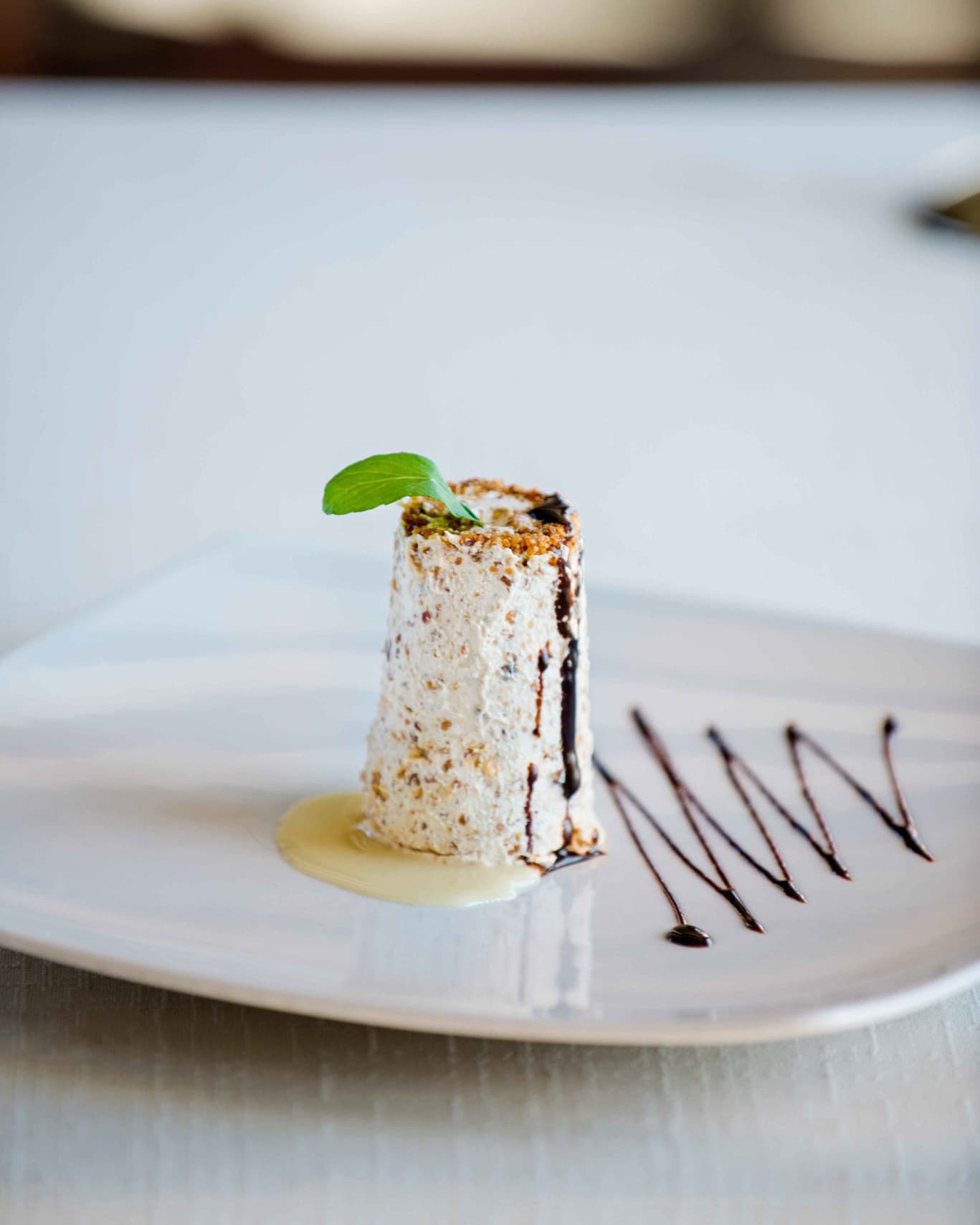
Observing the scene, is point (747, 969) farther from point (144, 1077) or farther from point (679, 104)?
point (679, 104)

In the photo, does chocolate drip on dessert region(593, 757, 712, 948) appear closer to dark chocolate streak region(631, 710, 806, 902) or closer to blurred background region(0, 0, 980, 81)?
dark chocolate streak region(631, 710, 806, 902)

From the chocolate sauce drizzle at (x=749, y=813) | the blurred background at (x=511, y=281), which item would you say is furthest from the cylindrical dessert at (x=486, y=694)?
the blurred background at (x=511, y=281)

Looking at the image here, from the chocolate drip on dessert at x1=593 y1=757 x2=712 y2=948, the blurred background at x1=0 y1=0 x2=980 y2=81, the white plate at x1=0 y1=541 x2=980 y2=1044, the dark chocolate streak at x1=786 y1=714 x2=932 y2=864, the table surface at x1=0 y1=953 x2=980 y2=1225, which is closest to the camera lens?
the table surface at x1=0 y1=953 x2=980 y2=1225

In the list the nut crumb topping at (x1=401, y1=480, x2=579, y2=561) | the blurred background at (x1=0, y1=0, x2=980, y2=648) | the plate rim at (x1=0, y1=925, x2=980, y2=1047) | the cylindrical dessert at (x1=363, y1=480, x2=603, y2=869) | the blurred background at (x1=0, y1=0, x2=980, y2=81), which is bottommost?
the plate rim at (x1=0, y1=925, x2=980, y2=1047)

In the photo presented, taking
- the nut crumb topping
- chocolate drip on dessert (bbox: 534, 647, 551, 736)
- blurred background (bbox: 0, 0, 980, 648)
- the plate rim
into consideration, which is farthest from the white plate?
blurred background (bbox: 0, 0, 980, 648)

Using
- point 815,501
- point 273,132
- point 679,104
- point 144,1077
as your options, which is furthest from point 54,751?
point 679,104

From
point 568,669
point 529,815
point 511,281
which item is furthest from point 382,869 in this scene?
point 511,281

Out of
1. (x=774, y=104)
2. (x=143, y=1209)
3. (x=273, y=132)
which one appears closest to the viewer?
(x=143, y=1209)

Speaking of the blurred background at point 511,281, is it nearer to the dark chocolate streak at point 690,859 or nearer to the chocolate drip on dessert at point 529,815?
the dark chocolate streak at point 690,859
